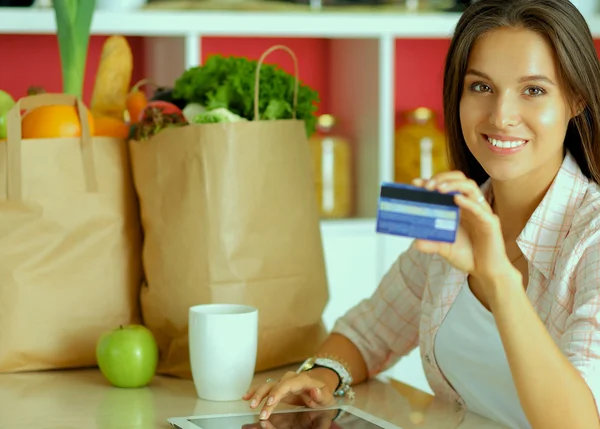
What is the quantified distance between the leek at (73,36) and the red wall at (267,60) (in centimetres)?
117

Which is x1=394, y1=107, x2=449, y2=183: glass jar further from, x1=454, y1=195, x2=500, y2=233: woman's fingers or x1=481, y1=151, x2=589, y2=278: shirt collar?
x1=454, y1=195, x2=500, y2=233: woman's fingers

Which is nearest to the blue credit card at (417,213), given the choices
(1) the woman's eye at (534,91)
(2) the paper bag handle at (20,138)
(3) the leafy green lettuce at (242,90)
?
(1) the woman's eye at (534,91)

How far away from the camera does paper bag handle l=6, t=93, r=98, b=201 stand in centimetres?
141

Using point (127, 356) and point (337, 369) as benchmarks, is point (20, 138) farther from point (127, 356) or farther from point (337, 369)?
point (337, 369)

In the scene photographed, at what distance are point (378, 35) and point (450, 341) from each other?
1.35 meters

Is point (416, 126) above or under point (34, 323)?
above

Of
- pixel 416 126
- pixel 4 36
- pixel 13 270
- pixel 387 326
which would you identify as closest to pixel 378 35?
pixel 416 126

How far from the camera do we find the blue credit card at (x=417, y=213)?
41.3 inches

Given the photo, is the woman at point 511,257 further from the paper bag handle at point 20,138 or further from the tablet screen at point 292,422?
the paper bag handle at point 20,138

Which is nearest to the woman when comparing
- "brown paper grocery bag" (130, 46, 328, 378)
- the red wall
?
"brown paper grocery bag" (130, 46, 328, 378)

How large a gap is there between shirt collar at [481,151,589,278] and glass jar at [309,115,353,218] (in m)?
1.31

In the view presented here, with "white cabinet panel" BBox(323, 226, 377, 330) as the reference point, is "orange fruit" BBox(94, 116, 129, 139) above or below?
above

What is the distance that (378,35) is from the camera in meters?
2.62

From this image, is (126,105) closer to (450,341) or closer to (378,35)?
(450,341)
